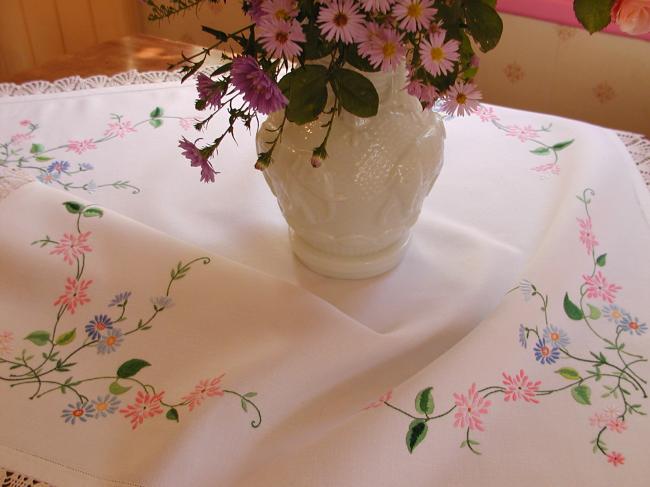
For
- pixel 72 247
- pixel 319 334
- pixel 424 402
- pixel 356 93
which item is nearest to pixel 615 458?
pixel 424 402

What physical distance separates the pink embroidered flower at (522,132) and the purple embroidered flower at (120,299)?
67 centimetres

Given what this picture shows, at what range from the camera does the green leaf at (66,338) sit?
78cm

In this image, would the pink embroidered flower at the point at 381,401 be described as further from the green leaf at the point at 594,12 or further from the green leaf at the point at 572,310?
the green leaf at the point at 594,12

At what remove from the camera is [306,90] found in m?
0.64

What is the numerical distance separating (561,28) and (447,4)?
1.35m

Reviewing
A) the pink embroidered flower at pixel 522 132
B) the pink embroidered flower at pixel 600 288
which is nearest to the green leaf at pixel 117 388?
the pink embroidered flower at pixel 600 288

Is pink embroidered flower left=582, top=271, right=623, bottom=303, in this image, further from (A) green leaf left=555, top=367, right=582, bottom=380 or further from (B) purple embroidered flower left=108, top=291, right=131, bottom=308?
(B) purple embroidered flower left=108, top=291, right=131, bottom=308

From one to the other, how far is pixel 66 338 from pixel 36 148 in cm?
44

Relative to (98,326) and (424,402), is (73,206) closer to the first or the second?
(98,326)

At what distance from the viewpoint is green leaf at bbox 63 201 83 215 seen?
0.91 meters

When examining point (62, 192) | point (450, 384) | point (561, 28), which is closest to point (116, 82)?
point (62, 192)

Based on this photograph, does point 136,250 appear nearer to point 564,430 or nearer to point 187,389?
point 187,389

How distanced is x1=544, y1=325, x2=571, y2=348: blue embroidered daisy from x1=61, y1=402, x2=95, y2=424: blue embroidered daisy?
51 cm

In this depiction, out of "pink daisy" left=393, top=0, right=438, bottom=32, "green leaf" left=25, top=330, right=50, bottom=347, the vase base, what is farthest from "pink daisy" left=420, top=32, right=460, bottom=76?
"green leaf" left=25, top=330, right=50, bottom=347
